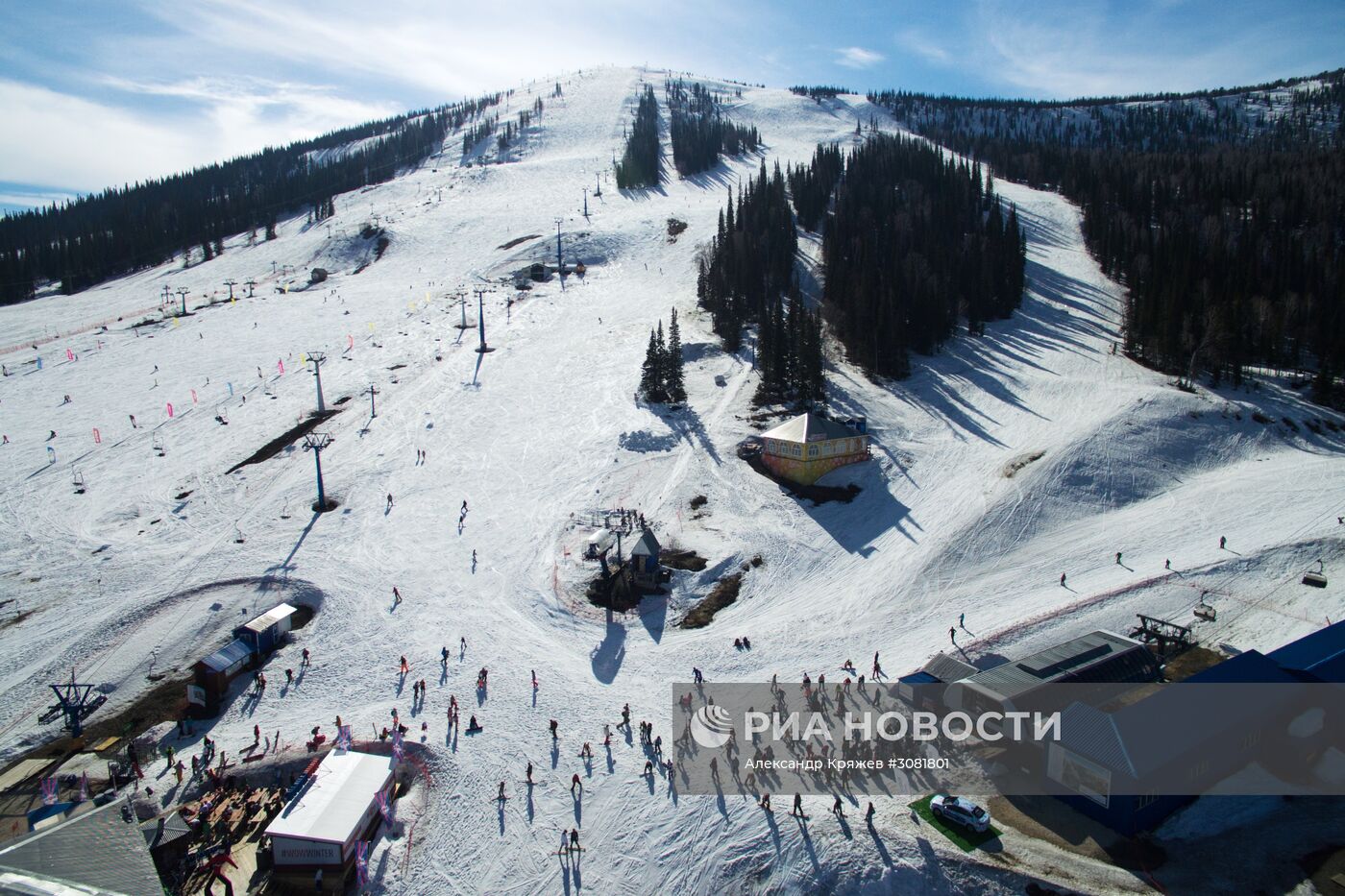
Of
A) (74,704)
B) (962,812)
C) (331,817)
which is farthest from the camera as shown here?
(74,704)

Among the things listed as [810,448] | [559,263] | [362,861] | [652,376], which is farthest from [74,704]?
[559,263]

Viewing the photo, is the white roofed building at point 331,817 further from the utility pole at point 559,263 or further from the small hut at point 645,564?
the utility pole at point 559,263

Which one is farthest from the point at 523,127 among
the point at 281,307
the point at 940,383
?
the point at 940,383

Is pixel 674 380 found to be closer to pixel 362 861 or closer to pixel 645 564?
pixel 645 564

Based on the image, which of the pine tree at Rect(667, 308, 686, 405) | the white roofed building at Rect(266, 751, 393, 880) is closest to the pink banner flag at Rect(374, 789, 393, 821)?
the white roofed building at Rect(266, 751, 393, 880)

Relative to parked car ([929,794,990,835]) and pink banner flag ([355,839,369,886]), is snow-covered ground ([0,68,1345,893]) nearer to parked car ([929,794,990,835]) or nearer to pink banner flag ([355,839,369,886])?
pink banner flag ([355,839,369,886])

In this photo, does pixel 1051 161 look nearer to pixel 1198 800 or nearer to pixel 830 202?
pixel 830 202
